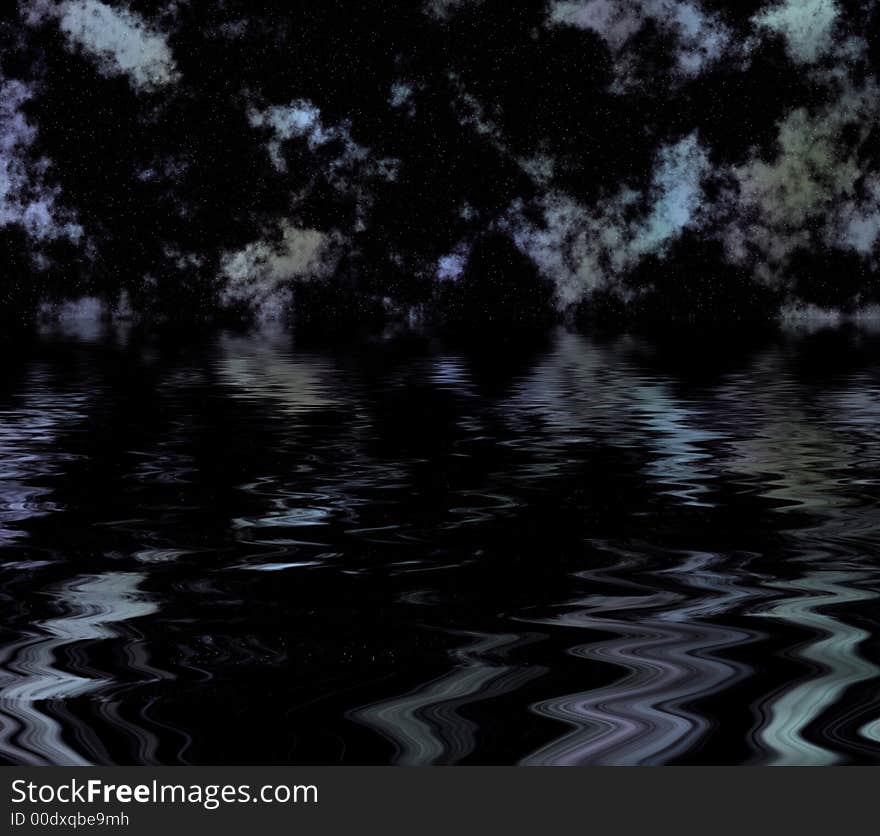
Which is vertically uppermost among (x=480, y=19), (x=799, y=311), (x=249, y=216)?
(x=480, y=19)

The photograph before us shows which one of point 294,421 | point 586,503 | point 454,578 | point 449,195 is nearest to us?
point 454,578

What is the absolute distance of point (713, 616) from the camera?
509 cm

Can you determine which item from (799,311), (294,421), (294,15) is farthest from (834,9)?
(294,421)

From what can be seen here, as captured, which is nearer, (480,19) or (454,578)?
(454,578)

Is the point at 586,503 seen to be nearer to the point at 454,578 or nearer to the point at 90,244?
the point at 454,578

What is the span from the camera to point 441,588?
560 centimetres

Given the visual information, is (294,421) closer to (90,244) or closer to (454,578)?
(454,578)

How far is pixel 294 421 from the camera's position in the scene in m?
12.2

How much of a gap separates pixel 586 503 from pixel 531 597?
91.2 inches

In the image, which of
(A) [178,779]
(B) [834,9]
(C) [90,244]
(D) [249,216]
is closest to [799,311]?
(B) [834,9]

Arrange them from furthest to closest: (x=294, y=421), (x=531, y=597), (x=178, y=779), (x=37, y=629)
Answer: (x=294, y=421) → (x=531, y=597) → (x=37, y=629) → (x=178, y=779)

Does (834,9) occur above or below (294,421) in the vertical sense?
above

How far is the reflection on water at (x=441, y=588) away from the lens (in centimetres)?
389

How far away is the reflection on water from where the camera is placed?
3.89 m
